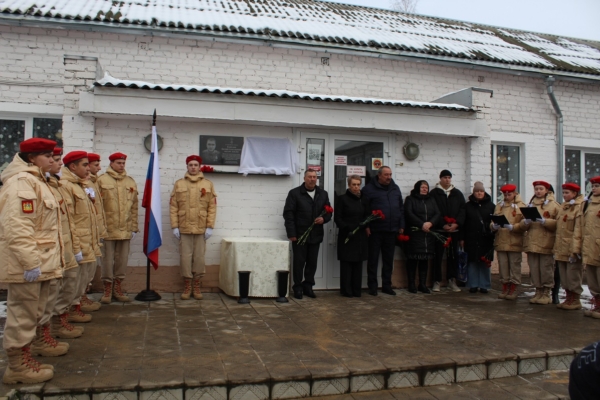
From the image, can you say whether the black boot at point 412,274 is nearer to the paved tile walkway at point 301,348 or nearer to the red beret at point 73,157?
the paved tile walkway at point 301,348

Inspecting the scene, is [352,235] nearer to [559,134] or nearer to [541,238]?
[541,238]

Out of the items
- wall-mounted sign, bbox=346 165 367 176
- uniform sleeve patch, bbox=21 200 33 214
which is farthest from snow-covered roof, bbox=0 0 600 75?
uniform sleeve patch, bbox=21 200 33 214

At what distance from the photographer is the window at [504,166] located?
10922 millimetres

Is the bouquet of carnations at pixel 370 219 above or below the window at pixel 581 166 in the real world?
below

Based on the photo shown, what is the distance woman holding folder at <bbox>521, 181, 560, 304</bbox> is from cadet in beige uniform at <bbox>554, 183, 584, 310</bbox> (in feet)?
0.50

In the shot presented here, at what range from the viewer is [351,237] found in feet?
25.7

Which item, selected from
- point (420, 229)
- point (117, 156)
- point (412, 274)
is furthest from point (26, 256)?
point (412, 274)

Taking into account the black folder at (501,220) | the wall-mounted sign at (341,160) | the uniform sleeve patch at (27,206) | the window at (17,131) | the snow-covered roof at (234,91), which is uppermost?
the snow-covered roof at (234,91)

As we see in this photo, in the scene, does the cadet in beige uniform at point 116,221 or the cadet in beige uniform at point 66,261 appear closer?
the cadet in beige uniform at point 66,261

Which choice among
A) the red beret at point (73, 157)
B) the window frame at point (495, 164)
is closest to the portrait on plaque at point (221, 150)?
the red beret at point (73, 157)

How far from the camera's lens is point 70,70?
7.34 m

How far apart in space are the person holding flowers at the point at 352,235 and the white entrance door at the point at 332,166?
0.42 m

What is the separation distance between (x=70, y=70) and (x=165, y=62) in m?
2.04

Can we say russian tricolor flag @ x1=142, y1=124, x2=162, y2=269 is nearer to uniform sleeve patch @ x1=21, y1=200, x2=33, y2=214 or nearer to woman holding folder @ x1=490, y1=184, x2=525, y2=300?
uniform sleeve patch @ x1=21, y1=200, x2=33, y2=214
